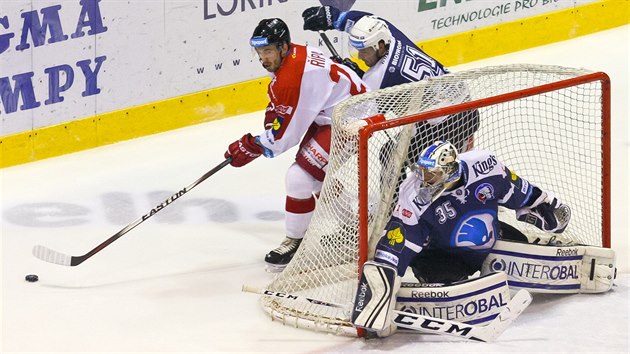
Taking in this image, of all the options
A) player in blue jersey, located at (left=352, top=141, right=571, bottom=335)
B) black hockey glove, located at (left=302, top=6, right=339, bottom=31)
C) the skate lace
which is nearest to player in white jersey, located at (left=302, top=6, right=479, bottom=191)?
black hockey glove, located at (left=302, top=6, right=339, bottom=31)

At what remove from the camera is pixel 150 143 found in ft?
25.5

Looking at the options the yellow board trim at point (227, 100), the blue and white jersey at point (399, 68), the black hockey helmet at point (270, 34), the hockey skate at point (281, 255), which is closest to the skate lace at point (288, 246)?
the hockey skate at point (281, 255)

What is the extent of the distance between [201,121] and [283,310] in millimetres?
2573

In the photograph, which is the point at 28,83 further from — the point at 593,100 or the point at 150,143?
the point at 593,100

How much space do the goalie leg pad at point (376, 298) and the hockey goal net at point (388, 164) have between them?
0.13 metres

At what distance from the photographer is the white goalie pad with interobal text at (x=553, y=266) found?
18.7 feet

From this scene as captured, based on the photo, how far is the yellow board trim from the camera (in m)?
7.50

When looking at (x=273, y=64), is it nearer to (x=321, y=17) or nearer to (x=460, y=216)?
(x=321, y=17)

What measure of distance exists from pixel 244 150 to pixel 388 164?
0.64 m

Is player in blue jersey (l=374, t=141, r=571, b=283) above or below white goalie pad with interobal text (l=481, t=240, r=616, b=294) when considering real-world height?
above

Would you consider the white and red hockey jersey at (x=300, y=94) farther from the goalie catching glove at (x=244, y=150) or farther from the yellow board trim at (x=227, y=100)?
the yellow board trim at (x=227, y=100)

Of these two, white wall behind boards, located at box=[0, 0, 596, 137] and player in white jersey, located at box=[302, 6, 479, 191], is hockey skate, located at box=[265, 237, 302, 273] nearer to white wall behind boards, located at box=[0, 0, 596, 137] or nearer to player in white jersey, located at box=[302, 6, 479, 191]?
player in white jersey, located at box=[302, 6, 479, 191]

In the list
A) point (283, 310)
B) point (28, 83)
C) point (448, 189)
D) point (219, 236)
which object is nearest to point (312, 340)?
point (283, 310)

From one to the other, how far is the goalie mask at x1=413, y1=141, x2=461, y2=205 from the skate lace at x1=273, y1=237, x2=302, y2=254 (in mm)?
970
